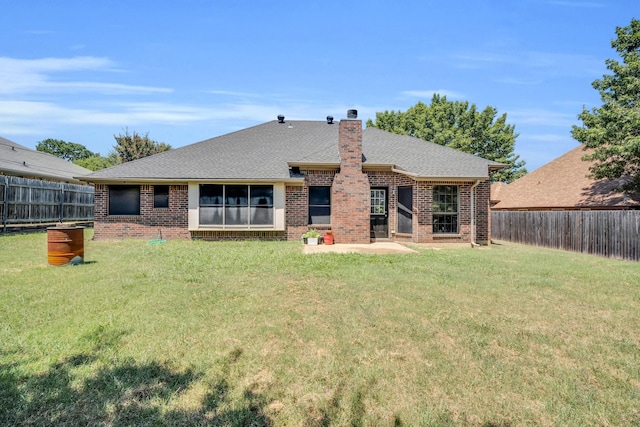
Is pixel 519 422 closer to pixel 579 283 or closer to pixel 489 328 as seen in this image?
pixel 489 328

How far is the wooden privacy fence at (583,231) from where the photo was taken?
405 inches

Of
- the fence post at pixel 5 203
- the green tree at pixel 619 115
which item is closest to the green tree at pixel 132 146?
the fence post at pixel 5 203

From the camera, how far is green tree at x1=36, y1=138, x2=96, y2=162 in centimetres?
7019

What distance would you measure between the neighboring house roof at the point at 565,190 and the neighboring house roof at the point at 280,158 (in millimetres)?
6019

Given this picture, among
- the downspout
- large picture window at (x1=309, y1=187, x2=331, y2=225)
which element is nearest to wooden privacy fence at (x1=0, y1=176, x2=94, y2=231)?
large picture window at (x1=309, y1=187, x2=331, y2=225)

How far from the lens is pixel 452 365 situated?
129 inches

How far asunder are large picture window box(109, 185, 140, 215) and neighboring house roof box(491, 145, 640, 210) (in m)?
20.2

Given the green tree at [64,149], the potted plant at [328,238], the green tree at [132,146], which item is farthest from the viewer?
the green tree at [64,149]

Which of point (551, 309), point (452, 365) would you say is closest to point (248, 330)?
point (452, 365)

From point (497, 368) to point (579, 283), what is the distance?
4858 mm

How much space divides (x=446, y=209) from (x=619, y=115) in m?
7.49

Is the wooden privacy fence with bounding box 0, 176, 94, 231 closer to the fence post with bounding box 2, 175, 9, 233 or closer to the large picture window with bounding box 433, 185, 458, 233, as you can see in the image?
the fence post with bounding box 2, 175, 9, 233

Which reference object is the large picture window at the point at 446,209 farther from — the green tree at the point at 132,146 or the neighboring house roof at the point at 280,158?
the green tree at the point at 132,146

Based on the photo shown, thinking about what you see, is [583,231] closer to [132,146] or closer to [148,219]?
[148,219]
